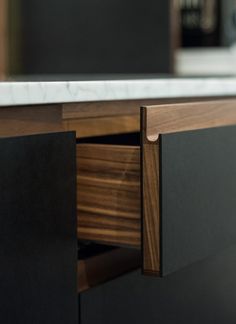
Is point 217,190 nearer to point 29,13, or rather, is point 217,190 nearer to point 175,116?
point 175,116

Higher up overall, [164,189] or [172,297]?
[164,189]

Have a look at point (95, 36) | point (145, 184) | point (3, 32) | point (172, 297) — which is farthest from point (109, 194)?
point (3, 32)

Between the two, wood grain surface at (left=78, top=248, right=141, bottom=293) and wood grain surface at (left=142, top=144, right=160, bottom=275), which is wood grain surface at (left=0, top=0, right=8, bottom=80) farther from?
wood grain surface at (left=142, top=144, right=160, bottom=275)

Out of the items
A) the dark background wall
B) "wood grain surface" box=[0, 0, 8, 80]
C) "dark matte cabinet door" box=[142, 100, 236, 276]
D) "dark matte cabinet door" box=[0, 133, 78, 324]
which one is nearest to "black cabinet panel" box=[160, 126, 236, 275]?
"dark matte cabinet door" box=[142, 100, 236, 276]

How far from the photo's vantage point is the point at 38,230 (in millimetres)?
718

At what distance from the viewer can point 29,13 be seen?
240 cm

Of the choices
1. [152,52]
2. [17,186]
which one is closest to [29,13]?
[152,52]

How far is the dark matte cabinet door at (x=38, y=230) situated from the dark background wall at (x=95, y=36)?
1407 mm

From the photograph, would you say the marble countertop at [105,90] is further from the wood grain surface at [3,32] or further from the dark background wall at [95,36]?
the wood grain surface at [3,32]

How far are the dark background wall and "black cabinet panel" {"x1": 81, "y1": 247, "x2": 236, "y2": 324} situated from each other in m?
1.19

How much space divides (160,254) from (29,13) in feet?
5.90

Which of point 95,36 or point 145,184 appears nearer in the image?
point 145,184

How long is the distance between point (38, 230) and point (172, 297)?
10.1 inches

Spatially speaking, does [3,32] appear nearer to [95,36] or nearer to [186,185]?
[95,36]
